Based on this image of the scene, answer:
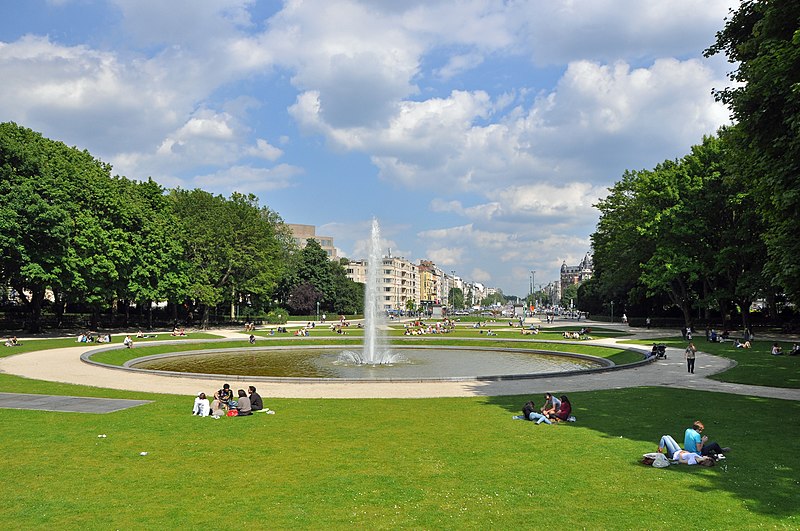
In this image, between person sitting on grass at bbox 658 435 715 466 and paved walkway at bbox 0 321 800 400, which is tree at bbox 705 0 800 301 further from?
person sitting on grass at bbox 658 435 715 466

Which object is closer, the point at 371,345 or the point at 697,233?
the point at 371,345

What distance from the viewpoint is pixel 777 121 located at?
17562mm

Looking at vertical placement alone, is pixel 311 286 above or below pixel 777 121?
below

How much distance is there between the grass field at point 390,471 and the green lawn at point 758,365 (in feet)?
30.5

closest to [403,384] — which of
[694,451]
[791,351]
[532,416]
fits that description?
[532,416]

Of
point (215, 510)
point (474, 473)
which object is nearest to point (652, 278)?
point (474, 473)

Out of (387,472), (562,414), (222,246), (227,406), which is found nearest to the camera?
(387,472)

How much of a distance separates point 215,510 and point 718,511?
8666 mm

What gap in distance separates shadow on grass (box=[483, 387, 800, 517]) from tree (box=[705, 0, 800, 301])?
4.66 m

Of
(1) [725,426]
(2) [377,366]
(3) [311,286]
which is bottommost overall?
(2) [377,366]

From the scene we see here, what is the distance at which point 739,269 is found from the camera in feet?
196

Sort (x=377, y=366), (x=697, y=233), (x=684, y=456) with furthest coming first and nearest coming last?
(x=697, y=233) → (x=377, y=366) → (x=684, y=456)

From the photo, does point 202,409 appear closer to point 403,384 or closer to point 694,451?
point 403,384

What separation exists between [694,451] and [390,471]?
7137 mm
